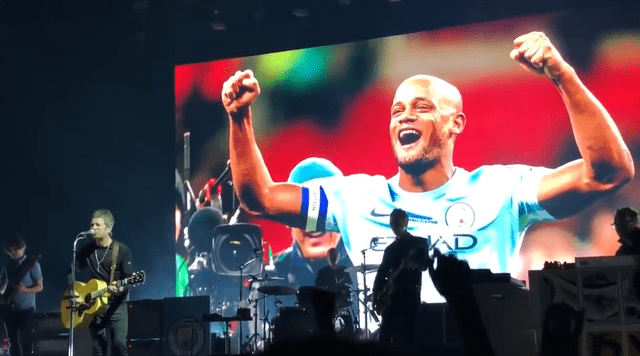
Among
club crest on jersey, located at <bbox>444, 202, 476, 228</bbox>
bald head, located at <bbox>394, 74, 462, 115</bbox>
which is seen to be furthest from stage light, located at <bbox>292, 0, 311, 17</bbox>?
club crest on jersey, located at <bbox>444, 202, 476, 228</bbox>

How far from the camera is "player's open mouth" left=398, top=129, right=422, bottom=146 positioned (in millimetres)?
8422

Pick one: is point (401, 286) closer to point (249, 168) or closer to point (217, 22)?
point (249, 168)

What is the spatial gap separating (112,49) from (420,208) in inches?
180

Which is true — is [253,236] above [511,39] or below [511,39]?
below

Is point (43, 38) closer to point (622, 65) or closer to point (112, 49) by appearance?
point (112, 49)

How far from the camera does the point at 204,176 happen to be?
923 cm

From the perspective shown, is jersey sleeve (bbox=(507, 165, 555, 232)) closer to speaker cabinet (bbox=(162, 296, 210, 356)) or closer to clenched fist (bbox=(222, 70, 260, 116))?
clenched fist (bbox=(222, 70, 260, 116))

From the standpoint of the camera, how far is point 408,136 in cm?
845

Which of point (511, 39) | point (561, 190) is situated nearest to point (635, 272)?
point (561, 190)

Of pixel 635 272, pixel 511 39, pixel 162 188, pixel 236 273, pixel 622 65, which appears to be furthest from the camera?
pixel 162 188

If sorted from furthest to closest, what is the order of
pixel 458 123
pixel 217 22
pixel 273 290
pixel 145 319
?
1. pixel 217 22
2. pixel 458 123
3. pixel 145 319
4. pixel 273 290

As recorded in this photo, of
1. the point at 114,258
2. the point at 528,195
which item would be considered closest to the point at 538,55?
the point at 528,195

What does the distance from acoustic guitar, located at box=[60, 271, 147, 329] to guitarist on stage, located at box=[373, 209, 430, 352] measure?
6.67 ft

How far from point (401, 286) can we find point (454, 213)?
2.97 meters
